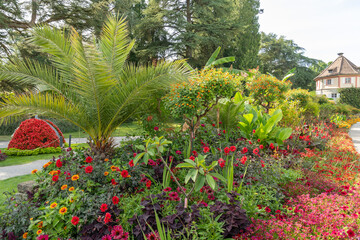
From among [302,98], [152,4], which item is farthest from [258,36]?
[302,98]

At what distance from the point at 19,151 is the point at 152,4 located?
14521mm

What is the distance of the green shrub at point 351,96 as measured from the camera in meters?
27.4

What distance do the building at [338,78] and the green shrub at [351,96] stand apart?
10.8 feet

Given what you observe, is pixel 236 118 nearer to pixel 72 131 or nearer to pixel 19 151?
pixel 19 151

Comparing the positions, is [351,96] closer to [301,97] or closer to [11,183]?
[301,97]

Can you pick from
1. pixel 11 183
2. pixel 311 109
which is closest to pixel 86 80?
pixel 11 183

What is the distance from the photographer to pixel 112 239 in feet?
6.88

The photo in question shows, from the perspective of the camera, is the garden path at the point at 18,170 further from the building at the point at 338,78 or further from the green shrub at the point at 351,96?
the building at the point at 338,78

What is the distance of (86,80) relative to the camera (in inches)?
139


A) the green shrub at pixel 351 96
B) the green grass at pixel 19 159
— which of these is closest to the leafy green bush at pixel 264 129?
the green grass at pixel 19 159

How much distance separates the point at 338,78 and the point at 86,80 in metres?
37.5

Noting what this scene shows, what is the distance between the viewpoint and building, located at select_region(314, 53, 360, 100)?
31.6 meters

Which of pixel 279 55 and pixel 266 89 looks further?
pixel 279 55

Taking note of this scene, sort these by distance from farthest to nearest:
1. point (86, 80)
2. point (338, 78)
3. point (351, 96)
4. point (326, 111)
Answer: point (338, 78)
point (351, 96)
point (326, 111)
point (86, 80)
